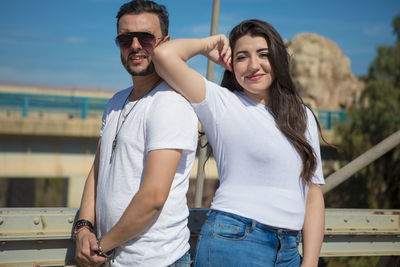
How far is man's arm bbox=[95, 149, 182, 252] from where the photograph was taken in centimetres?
154

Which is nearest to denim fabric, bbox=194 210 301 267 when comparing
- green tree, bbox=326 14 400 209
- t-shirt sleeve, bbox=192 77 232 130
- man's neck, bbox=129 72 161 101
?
t-shirt sleeve, bbox=192 77 232 130

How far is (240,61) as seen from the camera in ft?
6.17

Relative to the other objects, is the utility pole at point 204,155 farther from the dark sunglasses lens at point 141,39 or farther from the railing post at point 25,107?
the railing post at point 25,107

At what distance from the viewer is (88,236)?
1.70 meters

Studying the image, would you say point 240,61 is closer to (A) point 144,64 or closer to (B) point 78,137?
(A) point 144,64

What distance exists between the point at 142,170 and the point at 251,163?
1.47ft

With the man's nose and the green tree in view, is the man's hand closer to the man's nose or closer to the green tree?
the man's nose

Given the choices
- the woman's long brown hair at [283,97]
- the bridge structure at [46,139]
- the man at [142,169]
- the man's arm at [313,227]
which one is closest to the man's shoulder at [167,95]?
the man at [142,169]

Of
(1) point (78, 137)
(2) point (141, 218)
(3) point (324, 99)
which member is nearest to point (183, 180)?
(2) point (141, 218)

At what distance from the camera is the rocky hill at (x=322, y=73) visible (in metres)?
30.5

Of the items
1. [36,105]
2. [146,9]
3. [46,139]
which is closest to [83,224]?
[146,9]

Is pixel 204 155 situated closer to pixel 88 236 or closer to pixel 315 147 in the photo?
pixel 315 147

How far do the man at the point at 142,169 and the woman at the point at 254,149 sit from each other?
0.37 ft

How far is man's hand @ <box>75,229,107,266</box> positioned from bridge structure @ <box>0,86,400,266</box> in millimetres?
150
